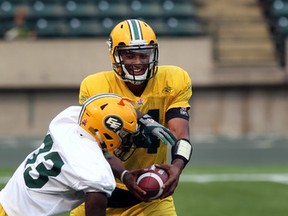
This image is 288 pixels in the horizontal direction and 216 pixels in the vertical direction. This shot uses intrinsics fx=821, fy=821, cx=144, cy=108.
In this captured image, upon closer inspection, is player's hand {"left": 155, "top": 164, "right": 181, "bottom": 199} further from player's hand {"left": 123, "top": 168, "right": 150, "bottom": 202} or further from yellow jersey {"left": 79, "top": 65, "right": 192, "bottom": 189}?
yellow jersey {"left": 79, "top": 65, "right": 192, "bottom": 189}

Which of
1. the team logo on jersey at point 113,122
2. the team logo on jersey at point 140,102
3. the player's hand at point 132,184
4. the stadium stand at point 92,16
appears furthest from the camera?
the stadium stand at point 92,16

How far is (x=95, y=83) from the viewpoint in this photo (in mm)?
5234

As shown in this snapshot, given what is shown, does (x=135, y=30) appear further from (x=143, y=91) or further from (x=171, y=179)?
(x=171, y=179)

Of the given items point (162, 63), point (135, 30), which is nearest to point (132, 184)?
point (135, 30)

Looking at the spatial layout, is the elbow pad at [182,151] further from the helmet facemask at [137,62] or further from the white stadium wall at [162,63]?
the white stadium wall at [162,63]

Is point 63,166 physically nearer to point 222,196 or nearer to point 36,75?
point 222,196

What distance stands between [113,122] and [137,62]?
0.84 metres

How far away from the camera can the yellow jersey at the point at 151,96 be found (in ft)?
17.2

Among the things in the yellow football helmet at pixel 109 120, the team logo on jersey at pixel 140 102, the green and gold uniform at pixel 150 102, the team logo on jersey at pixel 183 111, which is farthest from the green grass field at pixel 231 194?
the yellow football helmet at pixel 109 120

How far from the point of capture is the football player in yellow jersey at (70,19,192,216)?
5.14 metres

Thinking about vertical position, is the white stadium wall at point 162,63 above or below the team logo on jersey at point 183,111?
below

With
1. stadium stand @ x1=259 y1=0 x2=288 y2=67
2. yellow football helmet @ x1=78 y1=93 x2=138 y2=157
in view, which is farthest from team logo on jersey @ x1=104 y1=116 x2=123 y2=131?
Answer: stadium stand @ x1=259 y1=0 x2=288 y2=67

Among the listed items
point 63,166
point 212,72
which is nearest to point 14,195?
point 63,166

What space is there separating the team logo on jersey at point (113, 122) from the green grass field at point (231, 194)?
398 cm
